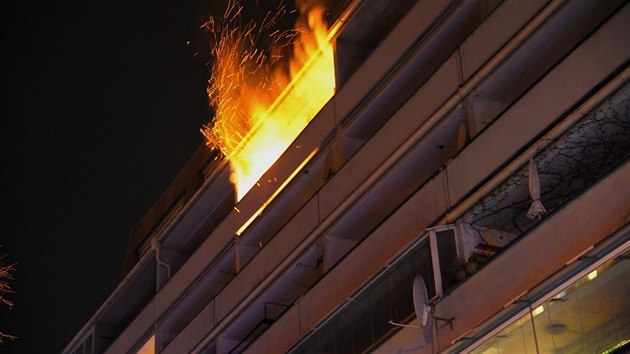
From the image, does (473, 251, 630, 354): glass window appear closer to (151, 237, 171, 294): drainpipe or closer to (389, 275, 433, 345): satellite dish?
(389, 275, 433, 345): satellite dish

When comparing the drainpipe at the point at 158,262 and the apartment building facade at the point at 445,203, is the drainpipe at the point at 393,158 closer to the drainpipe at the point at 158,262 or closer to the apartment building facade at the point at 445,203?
the apartment building facade at the point at 445,203

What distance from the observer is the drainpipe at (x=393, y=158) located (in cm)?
2283

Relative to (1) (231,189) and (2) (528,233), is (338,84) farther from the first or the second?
(2) (528,233)

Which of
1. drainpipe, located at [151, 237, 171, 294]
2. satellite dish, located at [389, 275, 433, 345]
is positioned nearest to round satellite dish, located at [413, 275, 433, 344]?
satellite dish, located at [389, 275, 433, 345]

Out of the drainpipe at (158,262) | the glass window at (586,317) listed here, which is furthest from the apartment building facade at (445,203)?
the drainpipe at (158,262)

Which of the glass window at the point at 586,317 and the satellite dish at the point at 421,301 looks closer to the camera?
the glass window at the point at 586,317

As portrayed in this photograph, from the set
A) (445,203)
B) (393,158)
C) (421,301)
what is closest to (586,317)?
(421,301)

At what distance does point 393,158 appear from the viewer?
26547 mm

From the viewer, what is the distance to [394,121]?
88.3 ft

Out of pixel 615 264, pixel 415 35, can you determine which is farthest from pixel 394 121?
pixel 615 264

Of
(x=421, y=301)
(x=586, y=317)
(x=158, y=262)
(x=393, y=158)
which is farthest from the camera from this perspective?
(x=158, y=262)

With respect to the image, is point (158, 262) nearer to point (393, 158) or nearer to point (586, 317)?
point (393, 158)

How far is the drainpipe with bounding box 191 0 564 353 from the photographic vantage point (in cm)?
2283

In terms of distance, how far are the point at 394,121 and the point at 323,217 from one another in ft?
12.2
